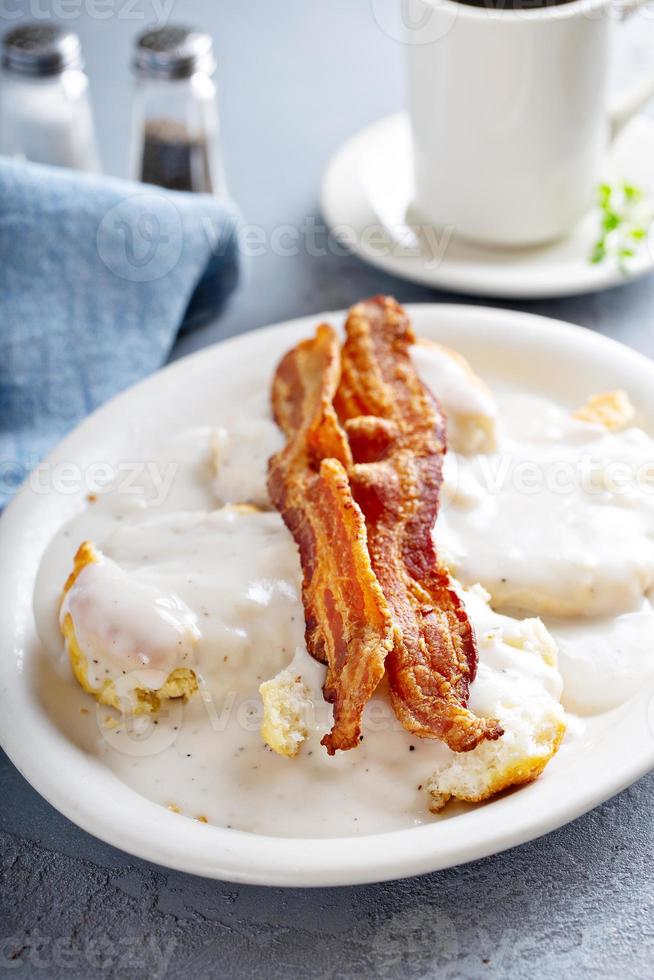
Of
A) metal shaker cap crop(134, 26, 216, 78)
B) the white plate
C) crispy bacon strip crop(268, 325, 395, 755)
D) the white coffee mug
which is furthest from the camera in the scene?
metal shaker cap crop(134, 26, 216, 78)

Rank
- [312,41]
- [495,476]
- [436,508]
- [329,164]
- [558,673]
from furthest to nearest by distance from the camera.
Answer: [312,41] < [329,164] < [495,476] < [436,508] < [558,673]

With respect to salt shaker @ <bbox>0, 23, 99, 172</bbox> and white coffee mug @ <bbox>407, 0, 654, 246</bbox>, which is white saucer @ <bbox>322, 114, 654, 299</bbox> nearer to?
white coffee mug @ <bbox>407, 0, 654, 246</bbox>

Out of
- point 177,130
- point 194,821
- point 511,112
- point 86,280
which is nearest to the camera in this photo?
point 194,821

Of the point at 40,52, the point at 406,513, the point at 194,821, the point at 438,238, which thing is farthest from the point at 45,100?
the point at 194,821

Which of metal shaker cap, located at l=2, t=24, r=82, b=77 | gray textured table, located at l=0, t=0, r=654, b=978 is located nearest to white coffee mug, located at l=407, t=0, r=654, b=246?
metal shaker cap, located at l=2, t=24, r=82, b=77

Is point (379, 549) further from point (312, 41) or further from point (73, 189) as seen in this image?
point (312, 41)

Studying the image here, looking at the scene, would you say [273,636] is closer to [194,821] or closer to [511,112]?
[194,821]

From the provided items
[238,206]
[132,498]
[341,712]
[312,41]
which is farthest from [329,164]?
[341,712]
